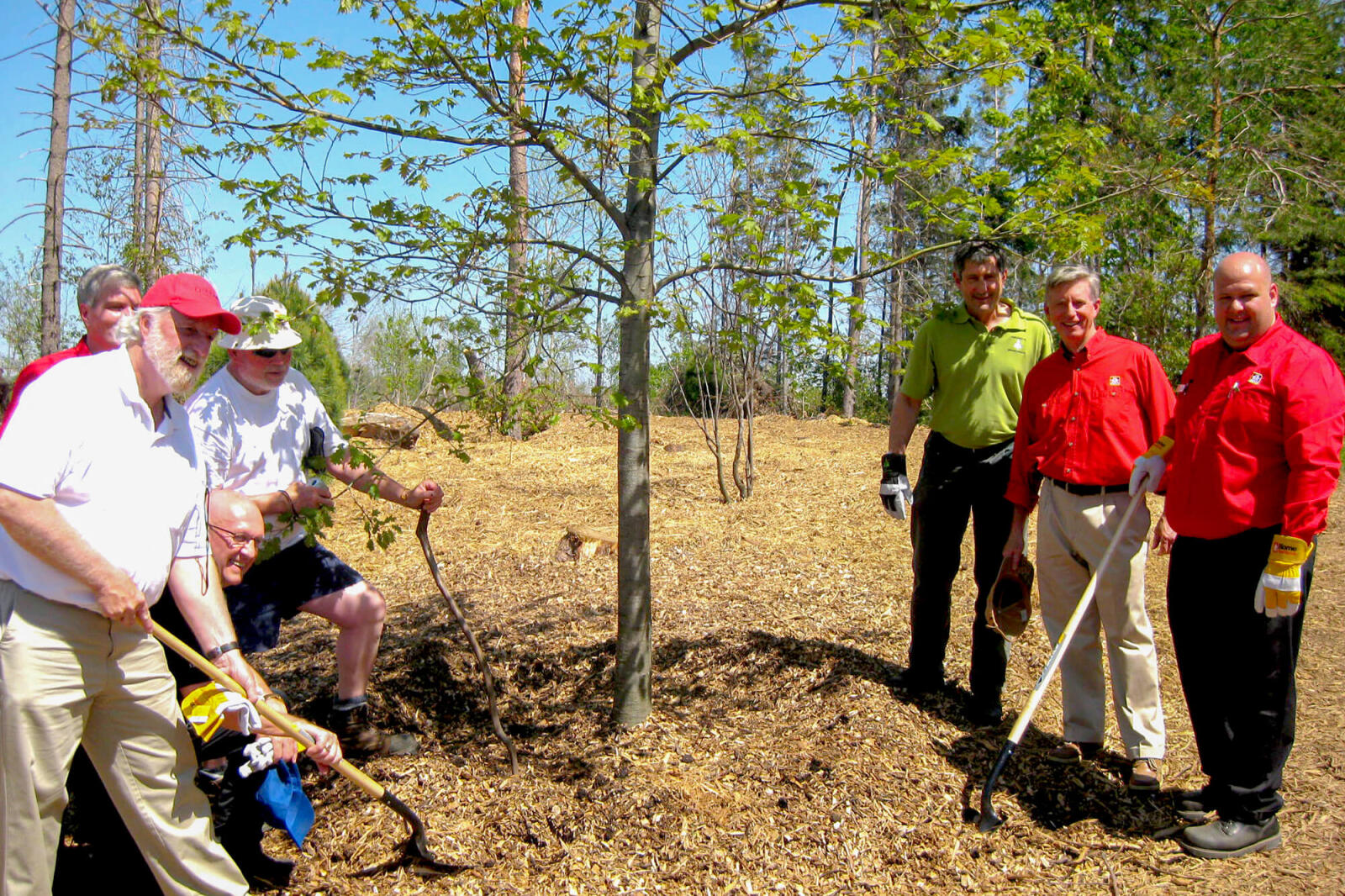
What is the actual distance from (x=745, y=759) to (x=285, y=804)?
1.70m

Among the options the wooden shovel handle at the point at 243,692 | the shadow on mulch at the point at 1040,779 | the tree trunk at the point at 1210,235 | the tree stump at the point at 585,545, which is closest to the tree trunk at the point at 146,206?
the tree stump at the point at 585,545

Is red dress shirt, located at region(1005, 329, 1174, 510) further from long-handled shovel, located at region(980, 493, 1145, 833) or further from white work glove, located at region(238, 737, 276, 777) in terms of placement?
white work glove, located at region(238, 737, 276, 777)

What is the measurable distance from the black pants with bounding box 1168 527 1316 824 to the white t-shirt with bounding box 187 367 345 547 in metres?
3.05

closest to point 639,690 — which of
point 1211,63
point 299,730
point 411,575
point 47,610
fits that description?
point 299,730

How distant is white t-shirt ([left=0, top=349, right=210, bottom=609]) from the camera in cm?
221

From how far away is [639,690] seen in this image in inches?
152

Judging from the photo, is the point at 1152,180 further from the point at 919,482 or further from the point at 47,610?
the point at 47,610

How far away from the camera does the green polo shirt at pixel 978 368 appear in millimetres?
3879

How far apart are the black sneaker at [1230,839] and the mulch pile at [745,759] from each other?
46 millimetres

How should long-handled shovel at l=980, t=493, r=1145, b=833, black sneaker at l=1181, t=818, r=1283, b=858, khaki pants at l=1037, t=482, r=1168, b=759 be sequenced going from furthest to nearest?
khaki pants at l=1037, t=482, r=1168, b=759, long-handled shovel at l=980, t=493, r=1145, b=833, black sneaker at l=1181, t=818, r=1283, b=858

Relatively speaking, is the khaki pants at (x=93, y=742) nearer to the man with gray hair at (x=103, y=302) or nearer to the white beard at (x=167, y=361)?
the white beard at (x=167, y=361)

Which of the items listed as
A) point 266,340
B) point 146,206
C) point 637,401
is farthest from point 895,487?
point 146,206

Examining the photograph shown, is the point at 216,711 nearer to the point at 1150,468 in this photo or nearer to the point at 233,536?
the point at 233,536

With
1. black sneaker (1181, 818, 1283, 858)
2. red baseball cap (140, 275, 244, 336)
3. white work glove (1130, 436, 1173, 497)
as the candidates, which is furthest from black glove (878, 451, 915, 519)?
red baseball cap (140, 275, 244, 336)
